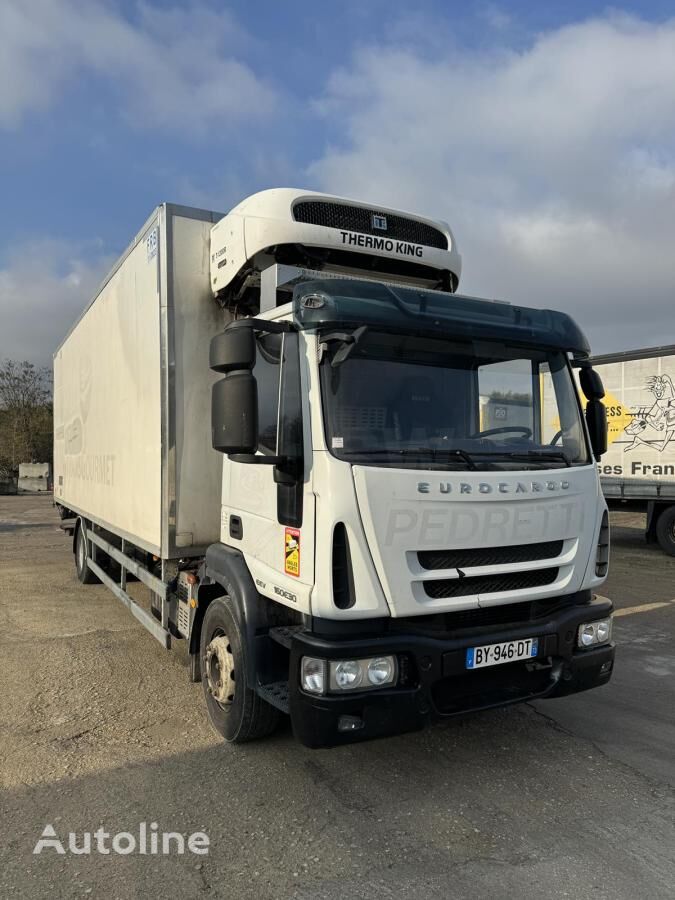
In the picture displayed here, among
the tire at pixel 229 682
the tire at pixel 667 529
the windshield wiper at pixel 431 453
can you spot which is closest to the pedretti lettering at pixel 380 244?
the windshield wiper at pixel 431 453

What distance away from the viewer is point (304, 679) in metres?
2.96

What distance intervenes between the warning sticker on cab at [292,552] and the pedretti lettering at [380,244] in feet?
6.84

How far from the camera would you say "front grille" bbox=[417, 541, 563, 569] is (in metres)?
3.11

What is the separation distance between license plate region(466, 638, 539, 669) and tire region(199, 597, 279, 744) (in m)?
1.20

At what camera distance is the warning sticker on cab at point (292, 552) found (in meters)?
3.12

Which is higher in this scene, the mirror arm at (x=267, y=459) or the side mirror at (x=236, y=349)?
the side mirror at (x=236, y=349)

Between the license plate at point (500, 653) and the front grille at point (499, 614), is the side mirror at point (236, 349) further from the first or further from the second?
the license plate at point (500, 653)

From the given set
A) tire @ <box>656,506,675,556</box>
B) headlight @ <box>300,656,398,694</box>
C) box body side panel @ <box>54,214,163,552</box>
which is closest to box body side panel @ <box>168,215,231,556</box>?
box body side panel @ <box>54,214,163,552</box>

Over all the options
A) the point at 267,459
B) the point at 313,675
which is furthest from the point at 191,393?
the point at 313,675

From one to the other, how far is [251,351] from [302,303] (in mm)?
365

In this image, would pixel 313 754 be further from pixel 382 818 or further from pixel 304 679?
pixel 304 679

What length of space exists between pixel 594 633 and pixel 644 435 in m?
8.88

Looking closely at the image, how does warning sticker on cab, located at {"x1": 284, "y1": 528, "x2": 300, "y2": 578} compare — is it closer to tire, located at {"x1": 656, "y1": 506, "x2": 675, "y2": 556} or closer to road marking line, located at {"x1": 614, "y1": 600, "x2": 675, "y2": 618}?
road marking line, located at {"x1": 614, "y1": 600, "x2": 675, "y2": 618}

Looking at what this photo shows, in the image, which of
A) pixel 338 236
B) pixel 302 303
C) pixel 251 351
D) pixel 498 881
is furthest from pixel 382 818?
pixel 338 236
